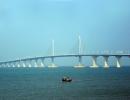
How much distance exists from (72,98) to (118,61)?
121816mm

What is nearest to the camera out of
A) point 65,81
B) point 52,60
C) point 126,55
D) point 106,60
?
point 65,81

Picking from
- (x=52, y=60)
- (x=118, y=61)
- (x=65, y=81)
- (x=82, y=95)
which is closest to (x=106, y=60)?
(x=118, y=61)

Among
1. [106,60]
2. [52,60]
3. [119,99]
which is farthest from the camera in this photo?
[52,60]

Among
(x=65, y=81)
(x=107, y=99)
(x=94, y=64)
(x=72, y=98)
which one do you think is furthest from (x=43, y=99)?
(x=94, y=64)

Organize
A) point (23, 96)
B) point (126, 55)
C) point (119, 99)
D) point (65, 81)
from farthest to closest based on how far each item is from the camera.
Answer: point (126, 55) < point (65, 81) < point (23, 96) < point (119, 99)

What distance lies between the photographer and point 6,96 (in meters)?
67.2

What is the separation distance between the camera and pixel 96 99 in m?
62.2

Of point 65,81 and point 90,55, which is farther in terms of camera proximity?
point 90,55

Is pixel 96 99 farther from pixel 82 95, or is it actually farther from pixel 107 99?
pixel 82 95

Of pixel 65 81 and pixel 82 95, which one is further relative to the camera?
pixel 65 81

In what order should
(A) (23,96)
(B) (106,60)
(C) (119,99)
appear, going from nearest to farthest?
(C) (119,99), (A) (23,96), (B) (106,60)

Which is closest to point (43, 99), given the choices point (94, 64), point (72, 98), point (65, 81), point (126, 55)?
point (72, 98)

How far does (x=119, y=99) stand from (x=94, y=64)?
13076 centimetres

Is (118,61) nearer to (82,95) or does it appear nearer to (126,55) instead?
(126,55)
